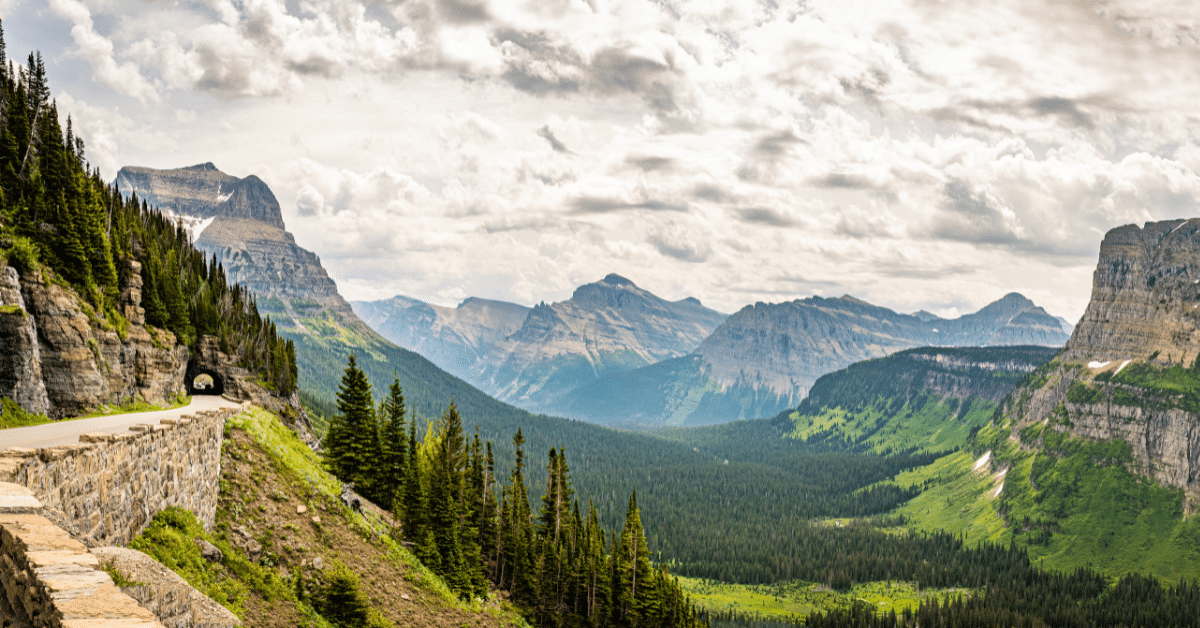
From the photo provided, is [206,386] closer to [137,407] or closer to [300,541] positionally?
[137,407]

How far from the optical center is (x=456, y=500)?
3794 inches

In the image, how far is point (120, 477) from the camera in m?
31.1

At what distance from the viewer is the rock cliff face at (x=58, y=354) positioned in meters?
50.8

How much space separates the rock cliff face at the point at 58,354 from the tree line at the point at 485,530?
2392cm

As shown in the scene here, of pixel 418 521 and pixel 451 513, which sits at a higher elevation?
pixel 451 513

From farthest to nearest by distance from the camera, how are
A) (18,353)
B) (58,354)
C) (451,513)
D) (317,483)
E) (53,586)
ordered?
1. (451,513)
2. (317,483)
3. (58,354)
4. (18,353)
5. (53,586)

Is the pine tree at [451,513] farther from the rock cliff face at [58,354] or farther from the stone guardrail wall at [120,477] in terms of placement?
the stone guardrail wall at [120,477]

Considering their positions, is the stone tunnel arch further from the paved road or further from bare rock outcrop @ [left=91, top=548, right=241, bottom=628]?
bare rock outcrop @ [left=91, top=548, right=241, bottom=628]

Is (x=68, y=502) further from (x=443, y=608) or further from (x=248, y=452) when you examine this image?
(x=443, y=608)

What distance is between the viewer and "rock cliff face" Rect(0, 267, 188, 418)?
167 ft

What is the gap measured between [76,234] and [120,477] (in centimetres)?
4771

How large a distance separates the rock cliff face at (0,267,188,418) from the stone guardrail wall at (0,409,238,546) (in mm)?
16609

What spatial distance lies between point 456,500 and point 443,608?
32.4 metres

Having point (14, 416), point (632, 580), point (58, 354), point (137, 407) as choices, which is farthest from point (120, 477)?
point (632, 580)
